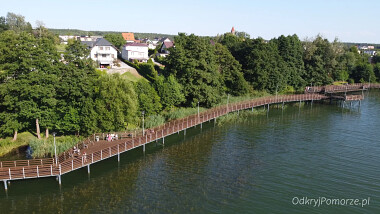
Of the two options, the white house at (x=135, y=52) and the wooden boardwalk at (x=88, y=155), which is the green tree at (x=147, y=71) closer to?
the white house at (x=135, y=52)

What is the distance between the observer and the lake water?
90.1 feet

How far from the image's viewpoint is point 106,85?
40.1 metres

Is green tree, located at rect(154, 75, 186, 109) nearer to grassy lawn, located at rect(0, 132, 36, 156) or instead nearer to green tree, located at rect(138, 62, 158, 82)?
green tree, located at rect(138, 62, 158, 82)

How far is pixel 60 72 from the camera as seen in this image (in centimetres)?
4053

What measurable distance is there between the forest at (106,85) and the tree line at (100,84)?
11 centimetres

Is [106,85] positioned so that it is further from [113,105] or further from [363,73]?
[363,73]

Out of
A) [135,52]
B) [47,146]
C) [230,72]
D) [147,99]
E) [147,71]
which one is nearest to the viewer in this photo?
[47,146]

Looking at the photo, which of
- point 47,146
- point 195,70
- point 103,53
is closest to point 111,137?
point 47,146

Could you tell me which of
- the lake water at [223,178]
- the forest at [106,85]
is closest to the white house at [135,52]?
the forest at [106,85]

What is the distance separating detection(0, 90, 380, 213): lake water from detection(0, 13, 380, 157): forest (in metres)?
6.45

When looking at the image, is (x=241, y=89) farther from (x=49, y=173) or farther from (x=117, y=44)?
(x=117, y=44)

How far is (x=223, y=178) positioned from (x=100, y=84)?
2059 centimetres

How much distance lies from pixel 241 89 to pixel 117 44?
5999 centimetres

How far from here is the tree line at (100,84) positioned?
126 ft
